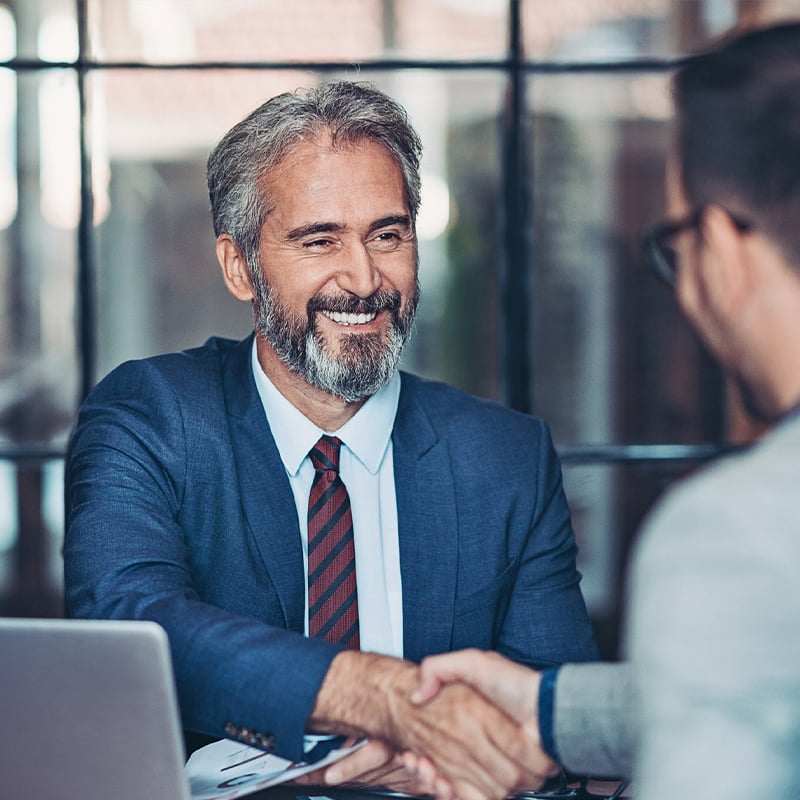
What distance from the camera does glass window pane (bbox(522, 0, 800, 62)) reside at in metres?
3.96

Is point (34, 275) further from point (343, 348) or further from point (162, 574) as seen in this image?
point (162, 574)

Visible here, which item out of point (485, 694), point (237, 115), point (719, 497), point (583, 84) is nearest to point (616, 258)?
point (583, 84)

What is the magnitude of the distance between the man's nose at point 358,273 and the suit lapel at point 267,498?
26 cm

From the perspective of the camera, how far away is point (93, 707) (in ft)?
3.80

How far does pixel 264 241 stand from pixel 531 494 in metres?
0.67

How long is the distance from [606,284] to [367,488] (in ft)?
7.86

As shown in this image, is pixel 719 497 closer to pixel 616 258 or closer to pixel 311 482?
pixel 311 482

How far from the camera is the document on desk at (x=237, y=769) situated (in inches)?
54.3

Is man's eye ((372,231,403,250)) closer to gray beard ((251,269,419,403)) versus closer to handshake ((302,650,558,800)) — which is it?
gray beard ((251,269,419,403))

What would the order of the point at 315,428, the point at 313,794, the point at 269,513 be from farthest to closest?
1. the point at 315,428
2. the point at 269,513
3. the point at 313,794

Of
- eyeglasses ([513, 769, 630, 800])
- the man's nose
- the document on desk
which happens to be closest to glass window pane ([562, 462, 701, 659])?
the man's nose

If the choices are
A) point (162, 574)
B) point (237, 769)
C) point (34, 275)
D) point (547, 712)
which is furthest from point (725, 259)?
point (34, 275)

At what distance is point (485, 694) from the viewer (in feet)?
5.12

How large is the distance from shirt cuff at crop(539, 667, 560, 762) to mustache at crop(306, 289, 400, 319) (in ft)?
2.69
